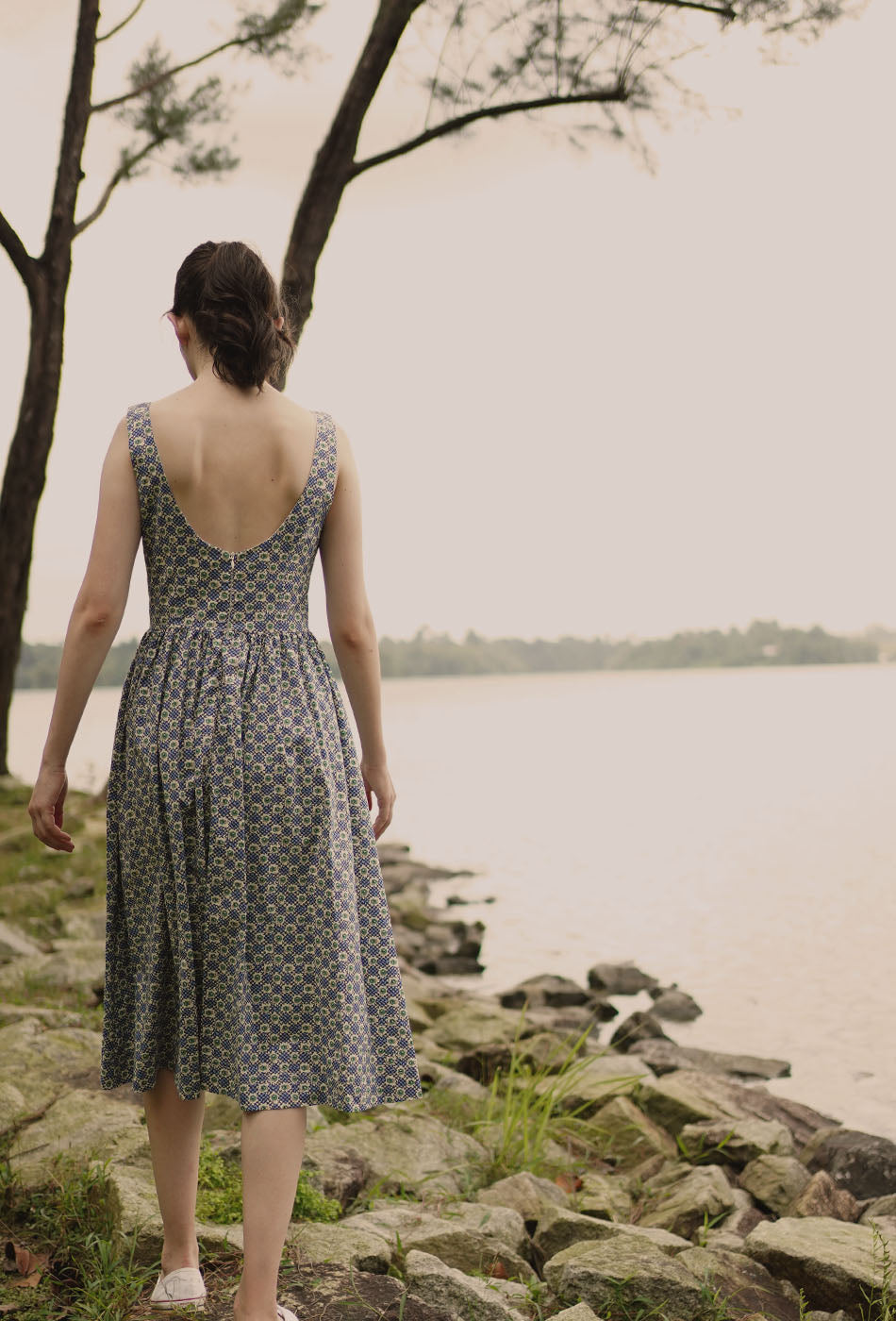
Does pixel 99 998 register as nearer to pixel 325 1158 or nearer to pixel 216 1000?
pixel 325 1158

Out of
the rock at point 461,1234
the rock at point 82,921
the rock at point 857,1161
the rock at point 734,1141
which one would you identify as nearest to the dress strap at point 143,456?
the rock at point 461,1234

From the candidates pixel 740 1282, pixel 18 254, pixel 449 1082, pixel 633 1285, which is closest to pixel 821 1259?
pixel 740 1282

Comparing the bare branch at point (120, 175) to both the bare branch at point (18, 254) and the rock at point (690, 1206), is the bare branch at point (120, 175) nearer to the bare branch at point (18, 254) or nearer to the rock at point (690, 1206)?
the bare branch at point (18, 254)

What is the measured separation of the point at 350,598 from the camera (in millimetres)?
2520

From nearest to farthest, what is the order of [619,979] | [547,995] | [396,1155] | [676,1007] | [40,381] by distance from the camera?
1. [396,1155]
2. [547,995]
3. [676,1007]
4. [619,979]
5. [40,381]

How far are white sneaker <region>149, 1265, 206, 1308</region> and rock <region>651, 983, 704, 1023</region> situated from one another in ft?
18.3

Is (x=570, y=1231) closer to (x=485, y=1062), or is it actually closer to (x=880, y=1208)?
(x=880, y=1208)

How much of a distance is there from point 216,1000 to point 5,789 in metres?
8.18

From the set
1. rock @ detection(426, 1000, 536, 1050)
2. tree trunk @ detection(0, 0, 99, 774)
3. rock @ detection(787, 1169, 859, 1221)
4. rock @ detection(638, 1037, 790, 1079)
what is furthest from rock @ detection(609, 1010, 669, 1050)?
tree trunk @ detection(0, 0, 99, 774)

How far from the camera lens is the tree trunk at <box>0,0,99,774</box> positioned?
8.91 meters

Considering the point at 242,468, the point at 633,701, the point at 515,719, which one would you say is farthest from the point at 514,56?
the point at 633,701

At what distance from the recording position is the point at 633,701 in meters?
63.4

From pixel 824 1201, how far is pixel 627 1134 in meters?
0.90

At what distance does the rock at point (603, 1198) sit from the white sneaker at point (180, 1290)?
148 cm
